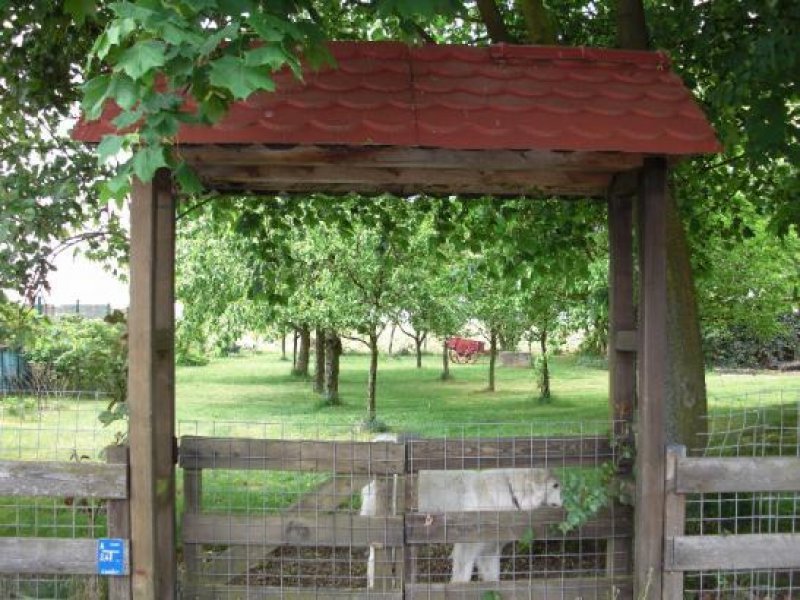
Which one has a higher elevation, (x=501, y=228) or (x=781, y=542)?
(x=501, y=228)

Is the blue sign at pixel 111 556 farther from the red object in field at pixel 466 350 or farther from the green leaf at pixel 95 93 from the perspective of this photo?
the red object in field at pixel 466 350

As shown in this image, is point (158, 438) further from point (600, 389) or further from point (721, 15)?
point (600, 389)

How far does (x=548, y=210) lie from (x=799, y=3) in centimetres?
269

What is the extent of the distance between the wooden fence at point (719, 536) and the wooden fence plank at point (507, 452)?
50 centimetres

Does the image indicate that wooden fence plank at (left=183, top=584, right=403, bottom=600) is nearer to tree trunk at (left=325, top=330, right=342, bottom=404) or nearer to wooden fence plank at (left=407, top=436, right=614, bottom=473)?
wooden fence plank at (left=407, top=436, right=614, bottom=473)

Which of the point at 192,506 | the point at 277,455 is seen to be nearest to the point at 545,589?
the point at 277,455

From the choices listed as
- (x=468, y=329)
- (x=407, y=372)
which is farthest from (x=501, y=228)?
(x=407, y=372)

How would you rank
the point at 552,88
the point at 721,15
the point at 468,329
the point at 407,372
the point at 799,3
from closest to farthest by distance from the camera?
the point at 552,88 → the point at 799,3 → the point at 721,15 → the point at 468,329 → the point at 407,372

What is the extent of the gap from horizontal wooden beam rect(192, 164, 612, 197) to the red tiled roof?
1.44 ft

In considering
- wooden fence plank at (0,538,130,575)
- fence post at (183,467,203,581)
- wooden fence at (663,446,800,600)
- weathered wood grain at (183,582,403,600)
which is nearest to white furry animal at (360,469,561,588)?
weathered wood grain at (183,582,403,600)

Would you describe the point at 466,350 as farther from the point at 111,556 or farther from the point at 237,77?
the point at 237,77

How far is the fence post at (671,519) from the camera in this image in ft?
15.3

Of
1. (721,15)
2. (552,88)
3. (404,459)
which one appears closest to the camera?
(552,88)

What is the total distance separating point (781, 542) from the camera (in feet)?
15.7
